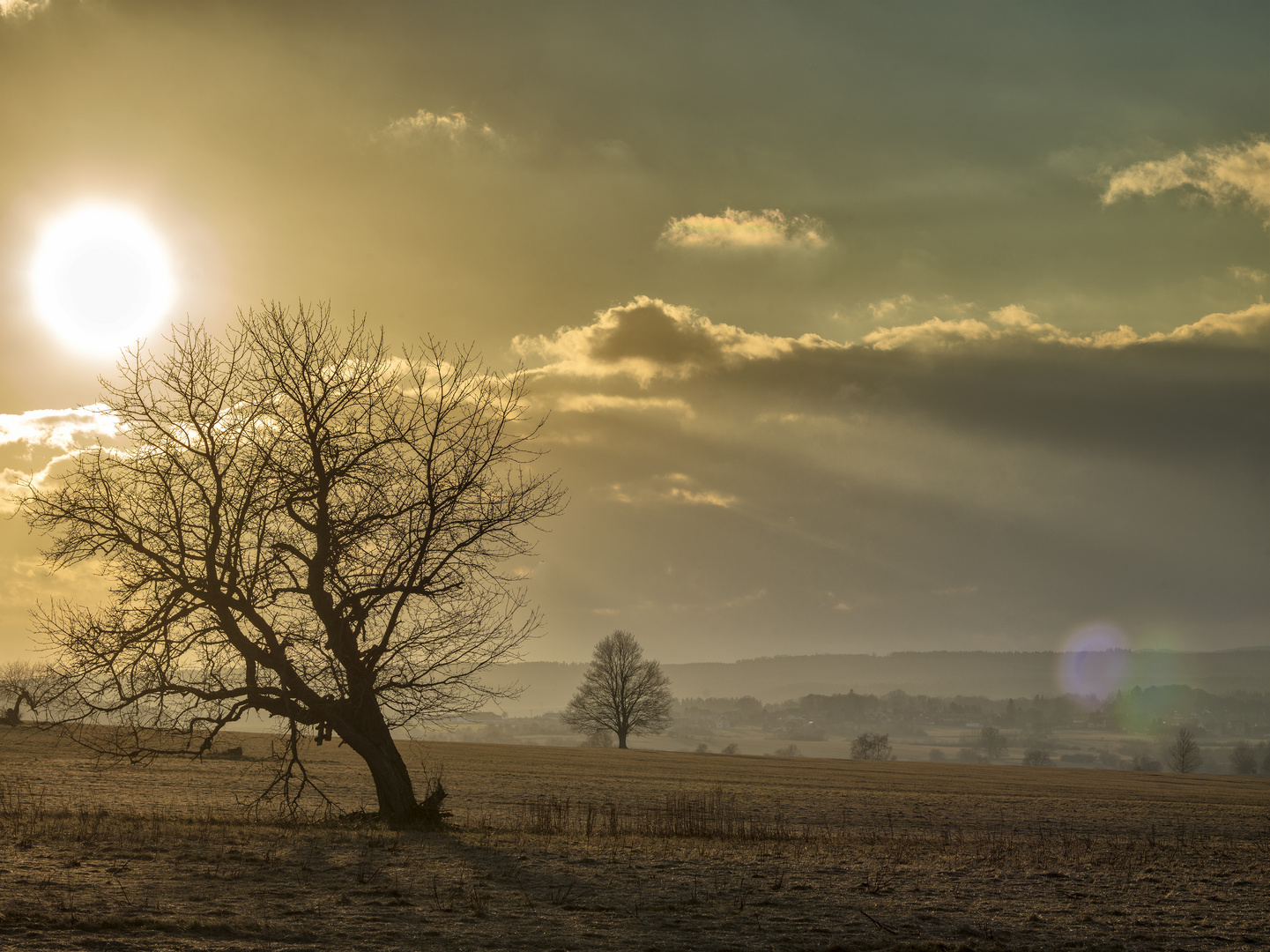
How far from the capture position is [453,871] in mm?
12969

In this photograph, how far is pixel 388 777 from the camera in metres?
18.1

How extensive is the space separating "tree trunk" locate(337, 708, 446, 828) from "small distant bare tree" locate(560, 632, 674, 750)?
237ft

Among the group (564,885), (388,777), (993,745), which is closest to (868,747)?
(993,745)

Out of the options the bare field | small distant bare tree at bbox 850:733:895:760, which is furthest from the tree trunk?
small distant bare tree at bbox 850:733:895:760

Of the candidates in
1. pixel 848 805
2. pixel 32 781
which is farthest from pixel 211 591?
pixel 848 805

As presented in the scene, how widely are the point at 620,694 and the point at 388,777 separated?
7343 cm

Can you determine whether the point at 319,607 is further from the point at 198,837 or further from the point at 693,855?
the point at 693,855

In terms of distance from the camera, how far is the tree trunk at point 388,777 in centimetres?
1808

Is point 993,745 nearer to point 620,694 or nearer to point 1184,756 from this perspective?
point 1184,756

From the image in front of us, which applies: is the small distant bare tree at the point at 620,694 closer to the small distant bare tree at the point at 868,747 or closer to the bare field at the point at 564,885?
the small distant bare tree at the point at 868,747

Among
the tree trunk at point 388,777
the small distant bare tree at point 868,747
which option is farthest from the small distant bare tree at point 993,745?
the tree trunk at point 388,777

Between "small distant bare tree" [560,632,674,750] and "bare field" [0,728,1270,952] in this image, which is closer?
"bare field" [0,728,1270,952]

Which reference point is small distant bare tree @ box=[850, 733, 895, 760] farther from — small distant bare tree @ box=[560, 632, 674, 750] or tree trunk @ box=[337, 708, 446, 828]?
tree trunk @ box=[337, 708, 446, 828]

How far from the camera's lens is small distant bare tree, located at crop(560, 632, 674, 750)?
89812mm
